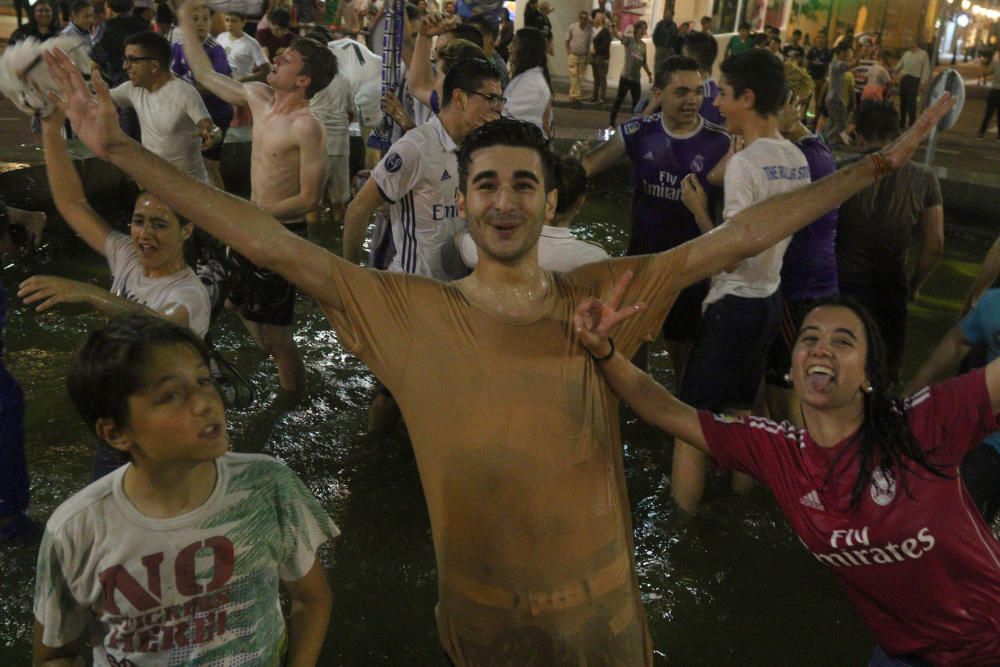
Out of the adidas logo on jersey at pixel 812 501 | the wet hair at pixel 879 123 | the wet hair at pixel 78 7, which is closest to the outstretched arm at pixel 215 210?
the adidas logo on jersey at pixel 812 501

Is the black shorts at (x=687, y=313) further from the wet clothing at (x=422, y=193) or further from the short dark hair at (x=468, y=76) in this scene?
the short dark hair at (x=468, y=76)

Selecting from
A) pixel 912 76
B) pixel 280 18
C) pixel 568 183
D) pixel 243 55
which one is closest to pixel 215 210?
pixel 568 183

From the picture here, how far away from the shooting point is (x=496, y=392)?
89.7 inches

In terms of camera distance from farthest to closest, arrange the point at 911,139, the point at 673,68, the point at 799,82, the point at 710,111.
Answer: the point at 710,111 → the point at 799,82 → the point at 673,68 → the point at 911,139

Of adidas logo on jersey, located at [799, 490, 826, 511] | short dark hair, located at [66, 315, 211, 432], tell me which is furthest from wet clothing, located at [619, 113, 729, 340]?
short dark hair, located at [66, 315, 211, 432]

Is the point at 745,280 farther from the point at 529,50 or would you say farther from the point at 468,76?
the point at 529,50

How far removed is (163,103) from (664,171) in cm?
331

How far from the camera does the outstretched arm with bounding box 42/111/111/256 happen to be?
339 centimetres

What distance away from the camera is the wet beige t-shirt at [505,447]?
2.28 metres

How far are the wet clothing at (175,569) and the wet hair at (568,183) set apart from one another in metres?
2.32

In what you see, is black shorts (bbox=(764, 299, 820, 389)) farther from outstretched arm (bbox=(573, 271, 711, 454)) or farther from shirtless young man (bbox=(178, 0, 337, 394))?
shirtless young man (bbox=(178, 0, 337, 394))

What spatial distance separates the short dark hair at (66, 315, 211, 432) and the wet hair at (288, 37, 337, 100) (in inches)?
→ 146

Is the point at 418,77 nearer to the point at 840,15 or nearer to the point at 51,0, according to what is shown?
the point at 51,0

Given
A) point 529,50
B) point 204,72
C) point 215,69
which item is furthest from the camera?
point 215,69
